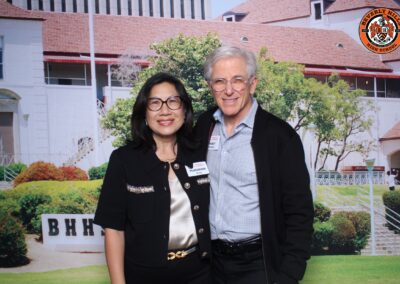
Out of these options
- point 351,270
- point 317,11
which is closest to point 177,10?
point 317,11

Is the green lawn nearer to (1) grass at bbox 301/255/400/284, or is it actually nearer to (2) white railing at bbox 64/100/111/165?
(1) grass at bbox 301/255/400/284

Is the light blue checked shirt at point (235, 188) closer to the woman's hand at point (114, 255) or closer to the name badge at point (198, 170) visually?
the name badge at point (198, 170)

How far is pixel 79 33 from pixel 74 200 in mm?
1338

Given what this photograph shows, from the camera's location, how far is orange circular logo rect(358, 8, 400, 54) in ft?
19.2

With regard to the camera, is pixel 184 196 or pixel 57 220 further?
pixel 57 220

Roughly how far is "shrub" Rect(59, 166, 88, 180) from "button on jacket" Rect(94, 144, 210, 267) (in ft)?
8.51

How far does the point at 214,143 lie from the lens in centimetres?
288

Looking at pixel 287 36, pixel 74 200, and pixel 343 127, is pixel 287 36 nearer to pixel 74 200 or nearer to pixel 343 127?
pixel 343 127

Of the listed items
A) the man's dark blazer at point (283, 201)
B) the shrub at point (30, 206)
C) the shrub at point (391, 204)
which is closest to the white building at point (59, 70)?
the shrub at point (30, 206)

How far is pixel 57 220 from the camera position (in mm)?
5230

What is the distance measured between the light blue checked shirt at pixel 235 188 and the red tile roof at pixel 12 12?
288cm

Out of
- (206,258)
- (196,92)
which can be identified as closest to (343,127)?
(196,92)

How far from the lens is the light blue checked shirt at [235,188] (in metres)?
2.73

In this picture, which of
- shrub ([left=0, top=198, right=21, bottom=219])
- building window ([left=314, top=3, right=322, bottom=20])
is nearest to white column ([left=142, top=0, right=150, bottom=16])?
building window ([left=314, top=3, right=322, bottom=20])
